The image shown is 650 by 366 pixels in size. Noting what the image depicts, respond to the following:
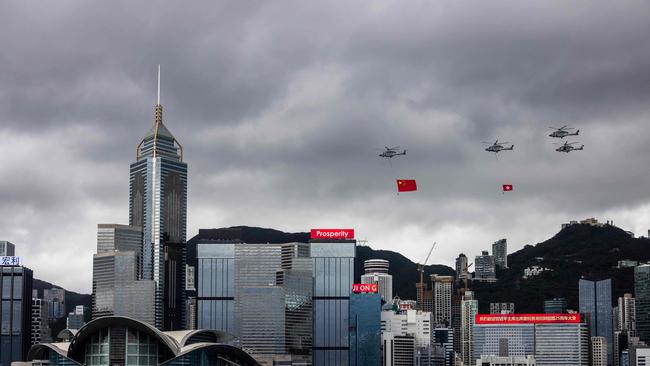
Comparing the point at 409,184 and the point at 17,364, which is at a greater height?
the point at 409,184

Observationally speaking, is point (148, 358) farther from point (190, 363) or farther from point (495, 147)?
point (495, 147)

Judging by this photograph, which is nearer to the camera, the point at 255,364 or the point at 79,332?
the point at 79,332

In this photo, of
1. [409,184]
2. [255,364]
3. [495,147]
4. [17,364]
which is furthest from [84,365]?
[495,147]

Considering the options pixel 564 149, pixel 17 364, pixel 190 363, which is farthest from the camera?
pixel 17 364

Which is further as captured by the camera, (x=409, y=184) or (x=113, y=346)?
(x=409, y=184)

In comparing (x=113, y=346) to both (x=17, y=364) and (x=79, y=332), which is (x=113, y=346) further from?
(x=17, y=364)

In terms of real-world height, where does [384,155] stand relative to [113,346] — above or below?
above

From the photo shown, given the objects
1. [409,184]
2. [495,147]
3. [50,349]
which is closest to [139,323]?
[50,349]

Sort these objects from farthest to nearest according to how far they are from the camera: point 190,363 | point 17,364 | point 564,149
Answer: point 17,364, point 564,149, point 190,363
